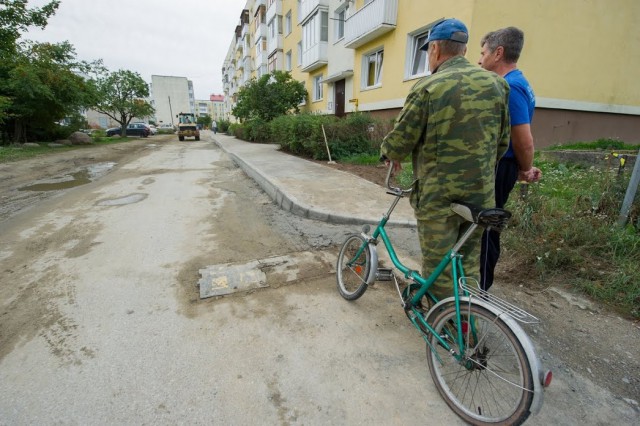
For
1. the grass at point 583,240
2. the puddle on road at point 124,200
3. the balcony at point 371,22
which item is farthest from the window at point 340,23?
the grass at point 583,240

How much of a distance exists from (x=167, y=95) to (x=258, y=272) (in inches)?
2457

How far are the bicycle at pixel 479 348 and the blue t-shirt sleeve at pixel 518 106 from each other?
82 centimetres

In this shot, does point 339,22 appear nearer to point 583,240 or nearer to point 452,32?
point 583,240

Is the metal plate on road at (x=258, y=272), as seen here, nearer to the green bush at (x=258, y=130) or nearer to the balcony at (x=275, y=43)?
the green bush at (x=258, y=130)

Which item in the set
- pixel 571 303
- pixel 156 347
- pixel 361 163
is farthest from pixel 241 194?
pixel 571 303

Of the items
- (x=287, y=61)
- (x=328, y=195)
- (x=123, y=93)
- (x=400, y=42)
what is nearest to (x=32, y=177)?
(x=328, y=195)

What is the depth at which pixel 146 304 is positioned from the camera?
8.94 ft

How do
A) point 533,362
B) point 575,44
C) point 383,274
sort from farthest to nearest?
point 575,44 < point 383,274 < point 533,362

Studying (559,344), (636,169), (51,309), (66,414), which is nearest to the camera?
(66,414)

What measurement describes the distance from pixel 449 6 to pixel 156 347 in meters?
10.5

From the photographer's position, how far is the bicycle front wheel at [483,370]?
149 centimetres

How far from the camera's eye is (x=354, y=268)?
2.92 m

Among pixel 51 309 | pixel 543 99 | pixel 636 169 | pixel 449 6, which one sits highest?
pixel 449 6

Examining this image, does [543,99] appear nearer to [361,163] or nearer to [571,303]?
[361,163]
